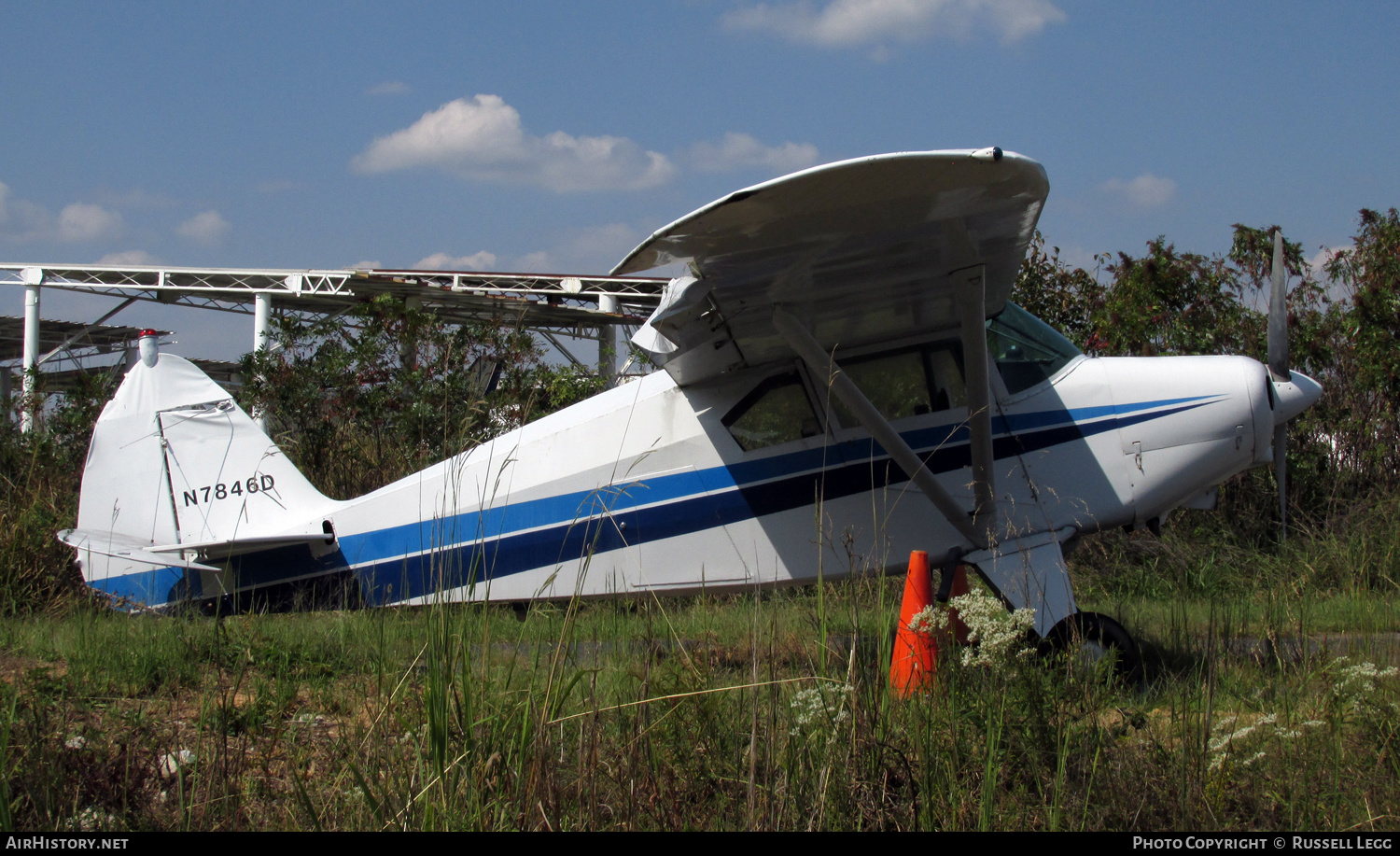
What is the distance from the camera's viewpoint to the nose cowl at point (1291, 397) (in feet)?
17.0

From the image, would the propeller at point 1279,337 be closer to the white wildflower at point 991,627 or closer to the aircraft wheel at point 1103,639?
the aircraft wheel at point 1103,639

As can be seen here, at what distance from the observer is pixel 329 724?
123 inches

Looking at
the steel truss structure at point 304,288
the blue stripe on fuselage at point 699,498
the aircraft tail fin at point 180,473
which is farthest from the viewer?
the steel truss structure at point 304,288

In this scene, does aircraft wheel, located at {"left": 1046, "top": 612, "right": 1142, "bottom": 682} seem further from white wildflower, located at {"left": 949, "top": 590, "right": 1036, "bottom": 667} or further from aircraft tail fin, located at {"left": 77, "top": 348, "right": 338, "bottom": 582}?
aircraft tail fin, located at {"left": 77, "top": 348, "right": 338, "bottom": 582}

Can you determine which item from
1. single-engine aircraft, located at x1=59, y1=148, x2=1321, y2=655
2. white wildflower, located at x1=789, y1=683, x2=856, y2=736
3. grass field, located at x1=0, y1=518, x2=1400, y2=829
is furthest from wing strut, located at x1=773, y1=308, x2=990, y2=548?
white wildflower, located at x1=789, y1=683, x2=856, y2=736

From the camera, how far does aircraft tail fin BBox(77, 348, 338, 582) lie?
6203mm

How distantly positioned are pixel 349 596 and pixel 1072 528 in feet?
15.6

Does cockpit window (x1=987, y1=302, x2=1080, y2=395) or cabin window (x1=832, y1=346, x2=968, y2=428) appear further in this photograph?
cockpit window (x1=987, y1=302, x2=1080, y2=395)

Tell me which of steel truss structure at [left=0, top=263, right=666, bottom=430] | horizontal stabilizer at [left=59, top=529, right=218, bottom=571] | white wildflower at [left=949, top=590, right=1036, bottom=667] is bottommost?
white wildflower at [left=949, top=590, right=1036, bottom=667]

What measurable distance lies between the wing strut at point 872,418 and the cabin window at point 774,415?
0.39m

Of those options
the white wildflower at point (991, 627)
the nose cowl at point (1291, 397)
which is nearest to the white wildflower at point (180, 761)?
the white wildflower at point (991, 627)

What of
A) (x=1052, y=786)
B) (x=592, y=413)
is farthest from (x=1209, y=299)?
(x=1052, y=786)

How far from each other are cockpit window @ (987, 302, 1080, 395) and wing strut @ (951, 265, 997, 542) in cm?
48

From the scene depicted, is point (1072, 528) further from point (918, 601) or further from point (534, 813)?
point (534, 813)
